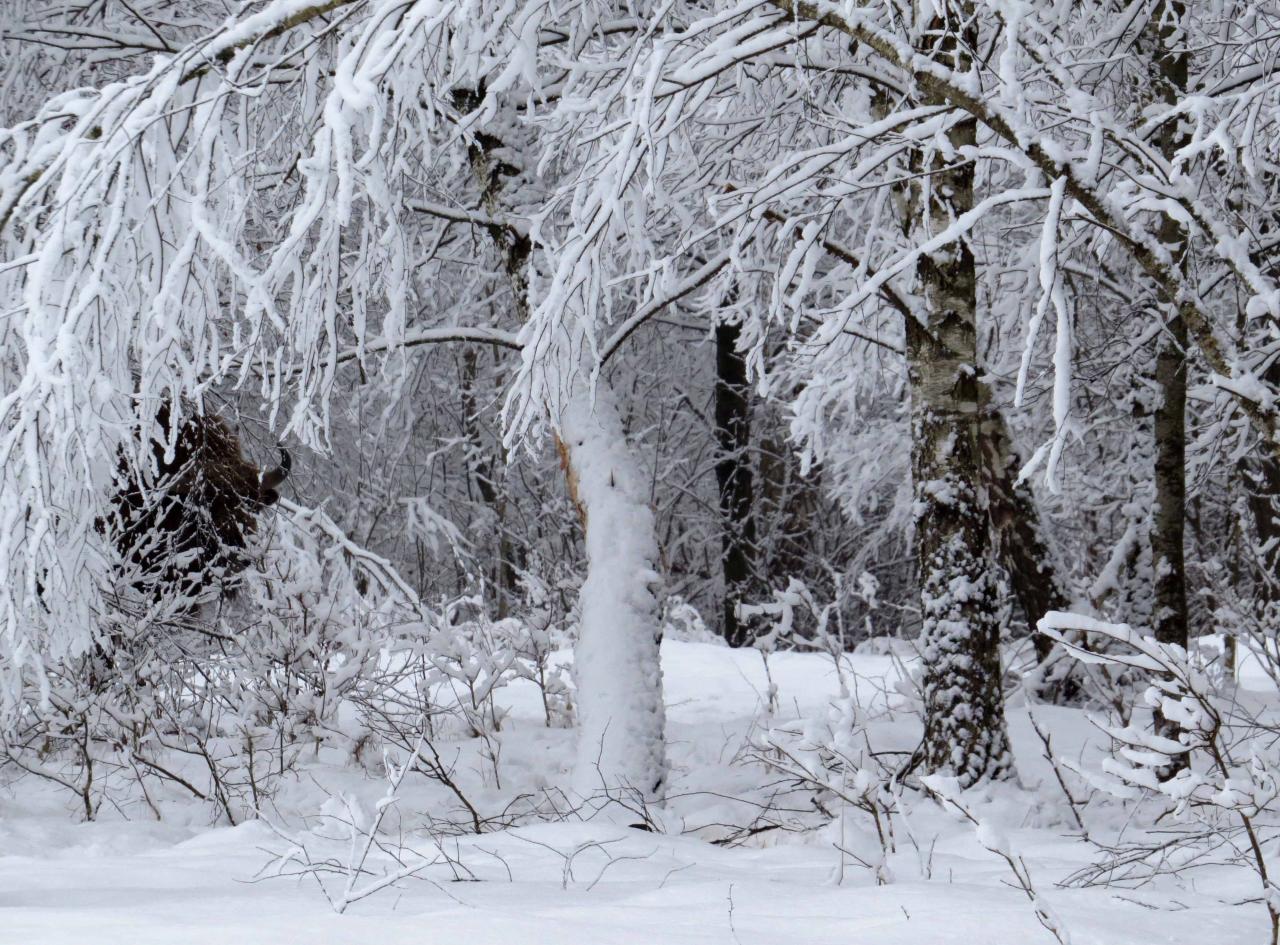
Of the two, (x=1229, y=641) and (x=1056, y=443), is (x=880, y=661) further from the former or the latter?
(x=1056, y=443)

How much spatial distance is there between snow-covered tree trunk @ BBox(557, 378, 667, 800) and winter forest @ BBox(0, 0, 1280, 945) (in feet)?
0.06

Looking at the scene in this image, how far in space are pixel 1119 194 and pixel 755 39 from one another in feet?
3.70

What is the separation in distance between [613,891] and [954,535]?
263cm

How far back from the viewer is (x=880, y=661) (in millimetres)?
9430

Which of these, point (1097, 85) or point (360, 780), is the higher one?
point (1097, 85)

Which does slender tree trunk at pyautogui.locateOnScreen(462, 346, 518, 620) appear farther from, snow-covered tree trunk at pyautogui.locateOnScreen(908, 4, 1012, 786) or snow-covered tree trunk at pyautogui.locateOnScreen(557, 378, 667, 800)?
snow-covered tree trunk at pyautogui.locateOnScreen(908, 4, 1012, 786)

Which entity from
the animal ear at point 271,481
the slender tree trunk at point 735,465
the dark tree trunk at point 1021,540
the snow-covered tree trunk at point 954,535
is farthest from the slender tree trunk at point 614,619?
the slender tree trunk at point 735,465

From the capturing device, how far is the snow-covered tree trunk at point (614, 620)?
5012 millimetres

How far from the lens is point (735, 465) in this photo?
14164 mm

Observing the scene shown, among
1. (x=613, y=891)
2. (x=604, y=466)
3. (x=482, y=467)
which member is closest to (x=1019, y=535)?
(x=604, y=466)

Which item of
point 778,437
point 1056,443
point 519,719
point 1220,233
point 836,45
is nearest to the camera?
point 1056,443

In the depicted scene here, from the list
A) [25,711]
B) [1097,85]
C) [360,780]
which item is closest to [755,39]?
[1097,85]

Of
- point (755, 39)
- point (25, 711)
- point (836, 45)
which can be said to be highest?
point (836, 45)

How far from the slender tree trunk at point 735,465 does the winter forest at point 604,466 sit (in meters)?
4.03
